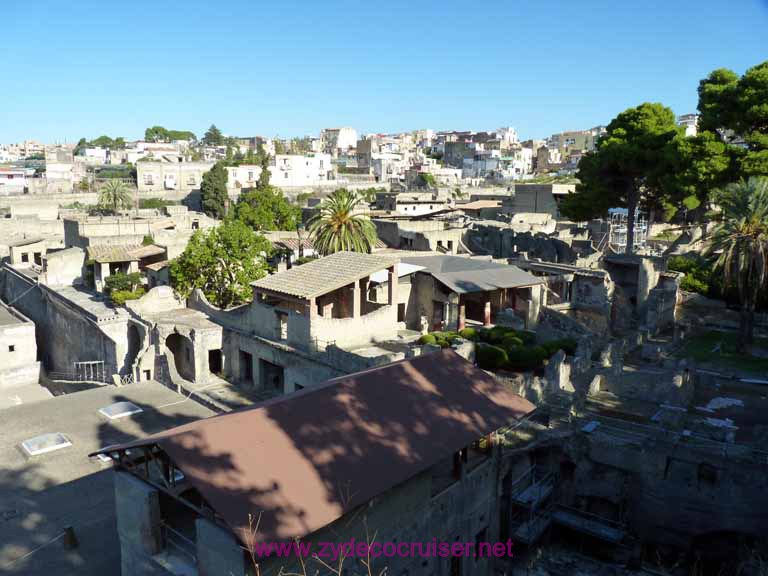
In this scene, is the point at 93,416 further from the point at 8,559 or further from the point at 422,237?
the point at 422,237

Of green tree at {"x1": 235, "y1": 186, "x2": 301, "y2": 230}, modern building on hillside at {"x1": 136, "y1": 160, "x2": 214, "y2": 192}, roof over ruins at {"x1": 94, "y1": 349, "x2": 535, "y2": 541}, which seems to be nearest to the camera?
roof over ruins at {"x1": 94, "y1": 349, "x2": 535, "y2": 541}

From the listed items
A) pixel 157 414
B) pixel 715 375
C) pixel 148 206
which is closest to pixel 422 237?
pixel 715 375

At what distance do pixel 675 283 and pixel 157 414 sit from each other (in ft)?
87.5

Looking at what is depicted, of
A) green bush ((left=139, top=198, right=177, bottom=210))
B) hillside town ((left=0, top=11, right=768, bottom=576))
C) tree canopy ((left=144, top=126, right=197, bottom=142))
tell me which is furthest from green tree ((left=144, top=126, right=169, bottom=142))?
hillside town ((left=0, top=11, right=768, bottom=576))

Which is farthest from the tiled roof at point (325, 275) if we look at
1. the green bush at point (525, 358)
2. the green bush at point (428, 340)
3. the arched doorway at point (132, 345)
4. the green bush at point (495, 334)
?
the arched doorway at point (132, 345)

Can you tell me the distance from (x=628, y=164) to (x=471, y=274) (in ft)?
57.0

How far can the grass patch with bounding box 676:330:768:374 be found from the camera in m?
26.5

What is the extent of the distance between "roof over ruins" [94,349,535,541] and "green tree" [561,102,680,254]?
29.9 meters

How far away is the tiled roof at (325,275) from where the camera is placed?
83.1 ft

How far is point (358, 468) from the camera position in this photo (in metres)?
12.4

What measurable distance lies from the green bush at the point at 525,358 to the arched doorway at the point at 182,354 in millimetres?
13850

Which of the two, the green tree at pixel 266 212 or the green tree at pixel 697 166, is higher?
A: the green tree at pixel 697 166

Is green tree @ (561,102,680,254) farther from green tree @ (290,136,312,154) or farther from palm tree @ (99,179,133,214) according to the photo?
green tree @ (290,136,312,154)

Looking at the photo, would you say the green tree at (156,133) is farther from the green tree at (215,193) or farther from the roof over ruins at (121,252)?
the roof over ruins at (121,252)
